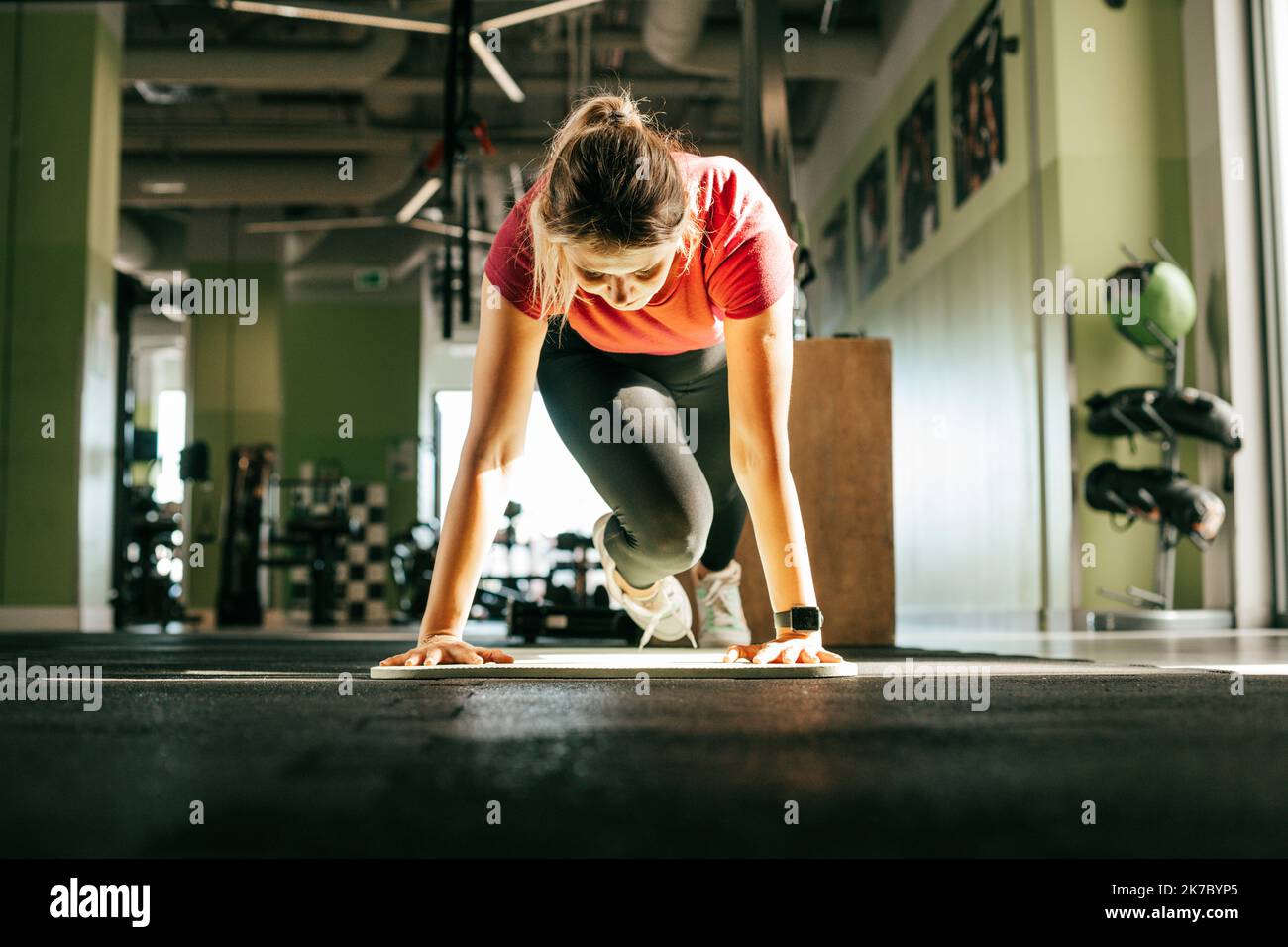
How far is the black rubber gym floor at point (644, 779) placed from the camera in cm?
71

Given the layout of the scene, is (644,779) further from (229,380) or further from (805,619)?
(229,380)

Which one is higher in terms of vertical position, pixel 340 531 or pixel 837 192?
pixel 837 192

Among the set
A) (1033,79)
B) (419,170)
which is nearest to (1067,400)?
(1033,79)

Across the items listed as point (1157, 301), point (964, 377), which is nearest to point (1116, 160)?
point (1157, 301)

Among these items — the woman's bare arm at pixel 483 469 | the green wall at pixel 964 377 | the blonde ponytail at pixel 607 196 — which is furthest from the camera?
the green wall at pixel 964 377

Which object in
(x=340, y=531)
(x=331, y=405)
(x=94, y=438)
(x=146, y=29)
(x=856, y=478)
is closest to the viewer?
(x=856, y=478)

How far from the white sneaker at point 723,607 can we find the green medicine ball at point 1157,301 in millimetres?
2653

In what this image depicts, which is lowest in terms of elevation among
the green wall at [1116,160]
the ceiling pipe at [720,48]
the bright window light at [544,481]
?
the bright window light at [544,481]

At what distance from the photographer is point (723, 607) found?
8.88 feet

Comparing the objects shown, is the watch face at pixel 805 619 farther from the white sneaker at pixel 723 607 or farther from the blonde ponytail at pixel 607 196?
the white sneaker at pixel 723 607

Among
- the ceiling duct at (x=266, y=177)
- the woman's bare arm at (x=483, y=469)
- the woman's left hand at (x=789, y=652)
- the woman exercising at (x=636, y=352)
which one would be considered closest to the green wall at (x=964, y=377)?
the woman exercising at (x=636, y=352)

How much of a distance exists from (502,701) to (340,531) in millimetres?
6806

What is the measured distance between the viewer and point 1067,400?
16.4 feet
